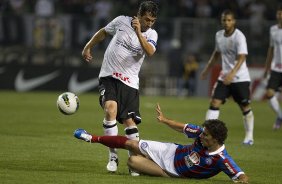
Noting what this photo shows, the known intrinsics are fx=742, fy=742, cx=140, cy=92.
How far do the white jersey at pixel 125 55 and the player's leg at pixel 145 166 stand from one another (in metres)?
1.29

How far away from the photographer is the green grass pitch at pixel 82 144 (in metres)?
9.57

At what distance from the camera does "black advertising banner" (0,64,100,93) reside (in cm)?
2889

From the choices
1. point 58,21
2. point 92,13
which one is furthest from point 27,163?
point 92,13

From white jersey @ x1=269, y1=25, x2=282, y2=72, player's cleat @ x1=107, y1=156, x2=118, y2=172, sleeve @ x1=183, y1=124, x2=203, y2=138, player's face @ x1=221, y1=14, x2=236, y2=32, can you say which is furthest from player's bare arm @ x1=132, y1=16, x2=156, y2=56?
white jersey @ x1=269, y1=25, x2=282, y2=72

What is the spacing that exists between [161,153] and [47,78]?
20034 mm

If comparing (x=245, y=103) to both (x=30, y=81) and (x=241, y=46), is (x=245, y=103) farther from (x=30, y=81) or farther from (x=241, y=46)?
(x=30, y=81)

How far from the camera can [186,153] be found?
9.50 metres

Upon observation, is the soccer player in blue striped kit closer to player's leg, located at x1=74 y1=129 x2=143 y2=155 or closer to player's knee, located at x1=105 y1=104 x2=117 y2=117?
player's leg, located at x1=74 y1=129 x2=143 y2=155

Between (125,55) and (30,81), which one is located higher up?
(125,55)

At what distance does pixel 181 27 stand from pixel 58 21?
15.7 ft

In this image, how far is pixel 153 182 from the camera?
9172mm

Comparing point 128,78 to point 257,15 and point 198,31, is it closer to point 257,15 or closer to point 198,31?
point 198,31

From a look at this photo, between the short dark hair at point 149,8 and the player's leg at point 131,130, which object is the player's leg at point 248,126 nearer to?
the player's leg at point 131,130

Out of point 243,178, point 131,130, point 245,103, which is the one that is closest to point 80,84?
point 245,103
